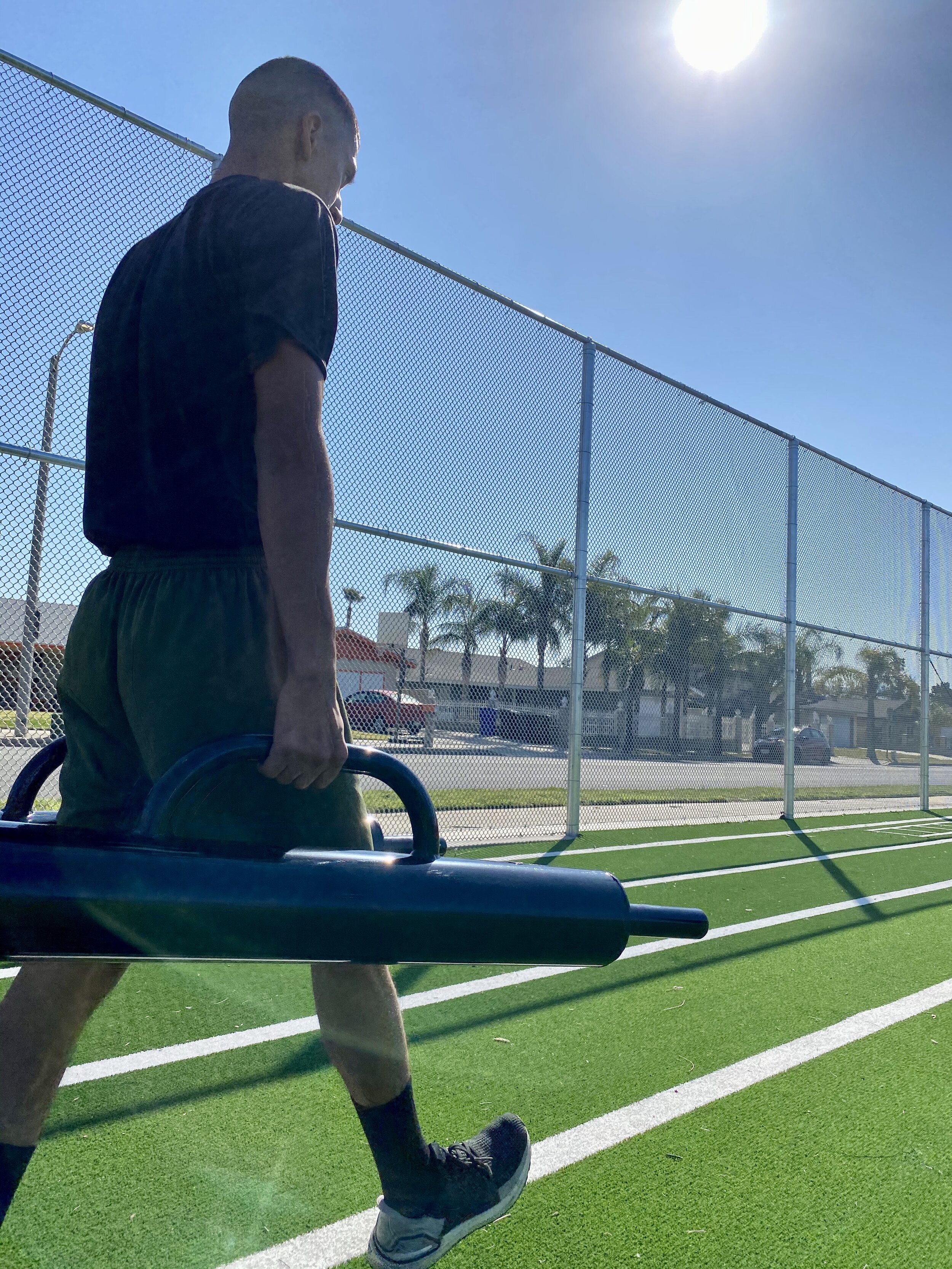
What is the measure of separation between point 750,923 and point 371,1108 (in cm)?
381

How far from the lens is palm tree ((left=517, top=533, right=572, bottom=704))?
24.4 ft

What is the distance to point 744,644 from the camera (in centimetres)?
→ 1016

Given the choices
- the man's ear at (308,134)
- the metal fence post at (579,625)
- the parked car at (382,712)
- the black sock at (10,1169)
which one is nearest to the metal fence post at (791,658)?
the metal fence post at (579,625)

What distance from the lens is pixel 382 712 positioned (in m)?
6.52

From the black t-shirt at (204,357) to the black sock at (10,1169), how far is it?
95 centimetres

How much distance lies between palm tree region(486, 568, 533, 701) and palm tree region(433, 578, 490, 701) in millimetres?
66

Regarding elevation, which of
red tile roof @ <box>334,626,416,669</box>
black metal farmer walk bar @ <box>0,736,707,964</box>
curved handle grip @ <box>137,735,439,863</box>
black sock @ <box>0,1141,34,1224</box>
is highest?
red tile roof @ <box>334,626,416,669</box>

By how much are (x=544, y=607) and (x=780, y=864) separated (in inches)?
104

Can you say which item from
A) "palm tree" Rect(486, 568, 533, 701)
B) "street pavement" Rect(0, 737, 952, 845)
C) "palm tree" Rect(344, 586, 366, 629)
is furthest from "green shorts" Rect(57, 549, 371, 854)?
"palm tree" Rect(486, 568, 533, 701)

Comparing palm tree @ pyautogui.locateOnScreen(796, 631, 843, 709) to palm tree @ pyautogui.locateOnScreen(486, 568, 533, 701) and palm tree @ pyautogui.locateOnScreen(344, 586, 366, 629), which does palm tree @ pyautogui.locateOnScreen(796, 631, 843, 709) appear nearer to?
palm tree @ pyautogui.locateOnScreen(486, 568, 533, 701)

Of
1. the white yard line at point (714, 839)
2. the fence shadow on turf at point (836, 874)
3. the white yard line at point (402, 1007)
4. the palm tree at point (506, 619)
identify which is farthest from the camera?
the palm tree at point (506, 619)

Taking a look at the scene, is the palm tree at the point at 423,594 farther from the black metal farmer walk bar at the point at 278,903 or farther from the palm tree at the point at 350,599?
the black metal farmer walk bar at the point at 278,903

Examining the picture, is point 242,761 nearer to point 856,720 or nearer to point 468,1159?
point 468,1159

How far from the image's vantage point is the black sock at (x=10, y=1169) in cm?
142
